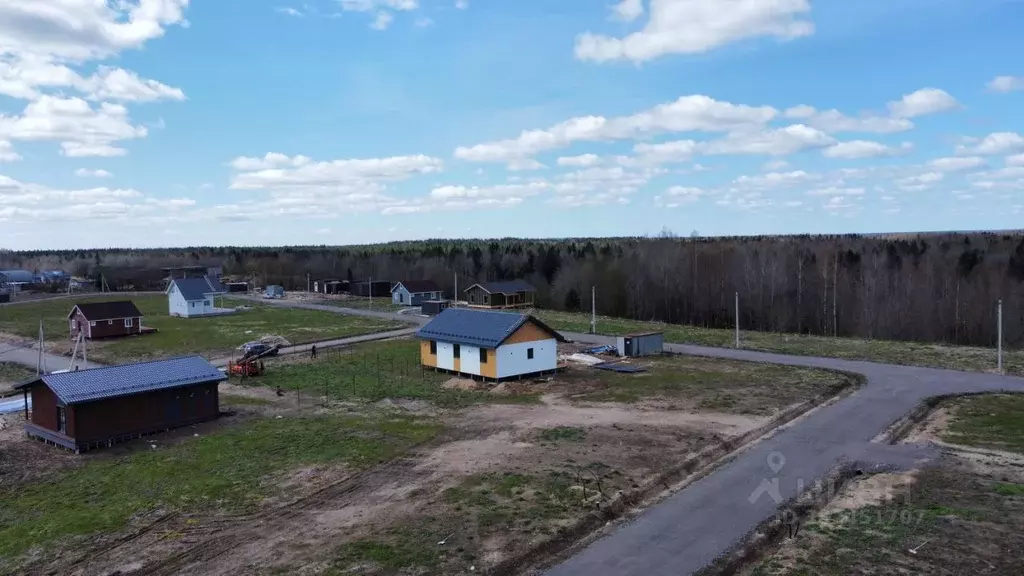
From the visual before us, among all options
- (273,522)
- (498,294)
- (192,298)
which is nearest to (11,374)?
(192,298)

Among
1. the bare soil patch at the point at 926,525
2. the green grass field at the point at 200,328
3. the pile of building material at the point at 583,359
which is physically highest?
the green grass field at the point at 200,328

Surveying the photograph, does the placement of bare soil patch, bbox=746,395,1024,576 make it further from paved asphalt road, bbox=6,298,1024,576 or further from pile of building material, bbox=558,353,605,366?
pile of building material, bbox=558,353,605,366

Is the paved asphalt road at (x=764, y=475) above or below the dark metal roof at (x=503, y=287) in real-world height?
below

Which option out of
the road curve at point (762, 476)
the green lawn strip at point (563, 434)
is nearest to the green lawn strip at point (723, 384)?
the road curve at point (762, 476)

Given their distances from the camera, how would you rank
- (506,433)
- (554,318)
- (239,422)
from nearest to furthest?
(506,433)
(239,422)
(554,318)

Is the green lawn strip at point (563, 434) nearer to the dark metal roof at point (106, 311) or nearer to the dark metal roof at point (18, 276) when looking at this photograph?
the dark metal roof at point (106, 311)

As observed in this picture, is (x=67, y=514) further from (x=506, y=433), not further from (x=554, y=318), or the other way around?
(x=554, y=318)

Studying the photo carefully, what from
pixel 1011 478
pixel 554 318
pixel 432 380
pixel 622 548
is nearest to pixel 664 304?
pixel 554 318
